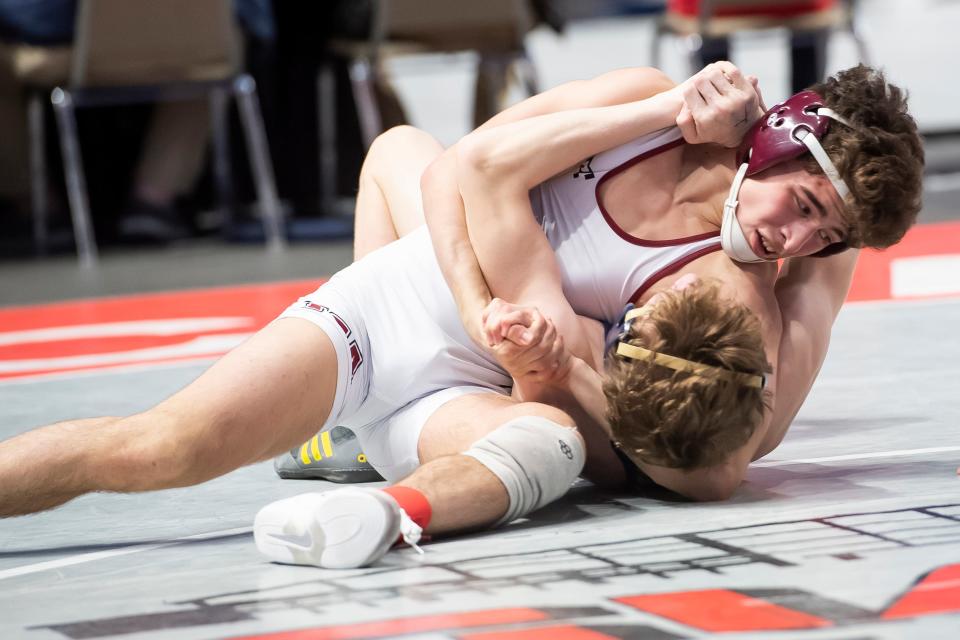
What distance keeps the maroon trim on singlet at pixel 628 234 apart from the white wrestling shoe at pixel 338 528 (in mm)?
824

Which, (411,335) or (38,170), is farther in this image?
(38,170)

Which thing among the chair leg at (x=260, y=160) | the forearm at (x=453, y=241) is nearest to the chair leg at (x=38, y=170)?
the chair leg at (x=260, y=160)

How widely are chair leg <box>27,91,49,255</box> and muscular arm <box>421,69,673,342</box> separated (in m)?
4.41

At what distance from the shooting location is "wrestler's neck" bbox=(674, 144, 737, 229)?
3.12 meters

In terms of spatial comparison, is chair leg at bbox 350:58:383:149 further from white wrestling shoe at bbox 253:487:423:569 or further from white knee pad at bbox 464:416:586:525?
white wrestling shoe at bbox 253:487:423:569

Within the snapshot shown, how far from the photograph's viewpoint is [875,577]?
2.36m

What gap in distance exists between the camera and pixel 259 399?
292 cm

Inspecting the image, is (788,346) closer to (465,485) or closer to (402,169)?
(465,485)

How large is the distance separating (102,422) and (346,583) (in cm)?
73

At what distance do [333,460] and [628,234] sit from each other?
829 mm

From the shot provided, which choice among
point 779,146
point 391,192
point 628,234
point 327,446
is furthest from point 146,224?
point 779,146

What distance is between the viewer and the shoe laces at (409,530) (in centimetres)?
259

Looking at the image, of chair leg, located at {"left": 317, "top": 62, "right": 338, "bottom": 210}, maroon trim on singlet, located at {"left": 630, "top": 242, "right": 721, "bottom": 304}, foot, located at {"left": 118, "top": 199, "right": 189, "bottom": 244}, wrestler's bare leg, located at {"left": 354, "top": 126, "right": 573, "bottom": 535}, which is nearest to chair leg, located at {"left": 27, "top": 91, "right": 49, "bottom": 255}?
foot, located at {"left": 118, "top": 199, "right": 189, "bottom": 244}

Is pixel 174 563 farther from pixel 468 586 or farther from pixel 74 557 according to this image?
pixel 468 586
